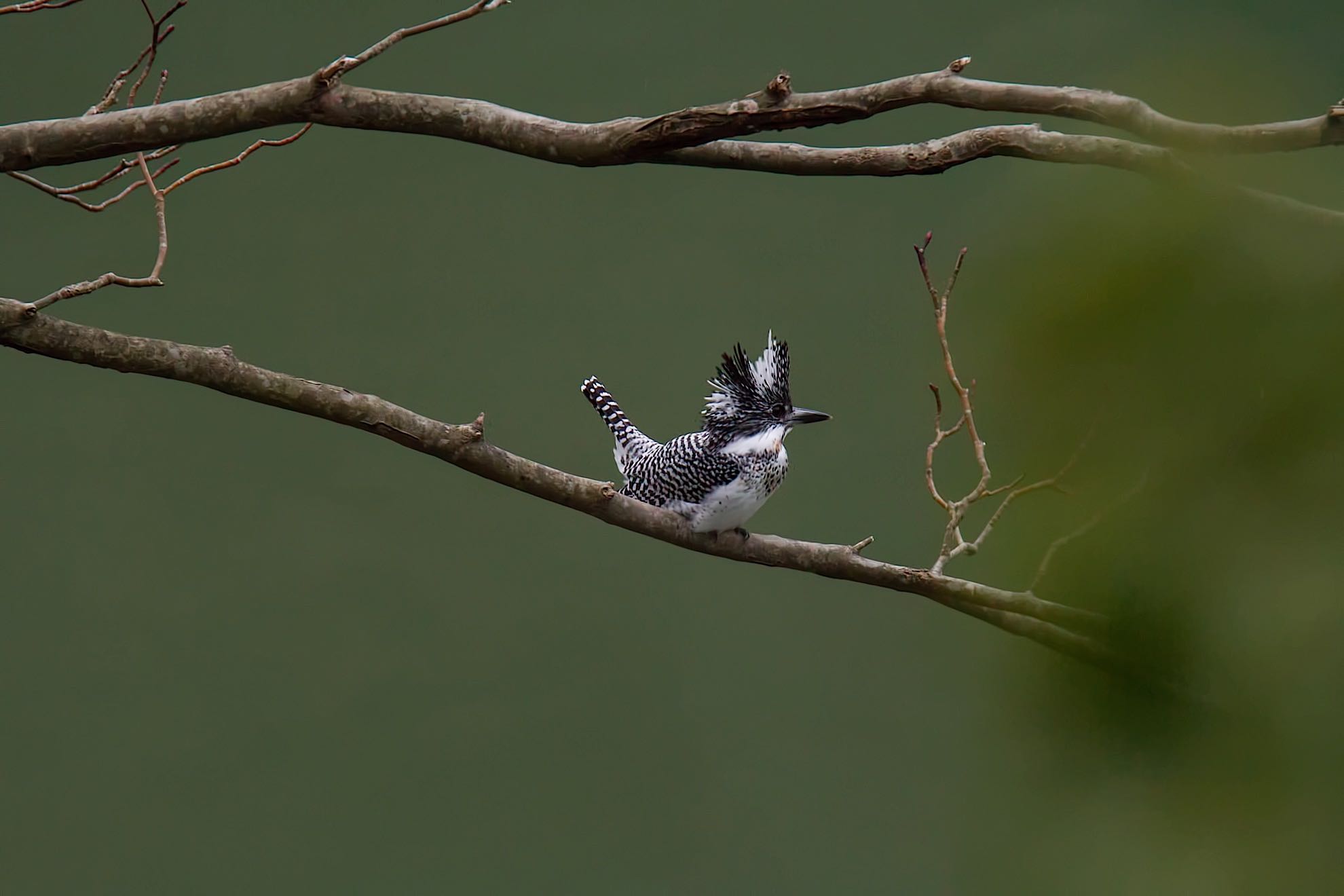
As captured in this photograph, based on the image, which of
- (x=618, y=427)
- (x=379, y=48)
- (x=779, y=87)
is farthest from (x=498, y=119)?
(x=618, y=427)

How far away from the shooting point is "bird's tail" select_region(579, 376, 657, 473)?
2074 mm

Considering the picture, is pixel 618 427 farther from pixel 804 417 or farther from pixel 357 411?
pixel 357 411

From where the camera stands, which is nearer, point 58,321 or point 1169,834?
point 1169,834

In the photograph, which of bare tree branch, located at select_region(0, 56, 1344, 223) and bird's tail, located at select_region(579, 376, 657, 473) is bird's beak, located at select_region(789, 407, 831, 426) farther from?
bare tree branch, located at select_region(0, 56, 1344, 223)

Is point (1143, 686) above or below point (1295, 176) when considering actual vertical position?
below

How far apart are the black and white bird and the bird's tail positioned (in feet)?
0.40

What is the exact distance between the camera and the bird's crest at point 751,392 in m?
1.82

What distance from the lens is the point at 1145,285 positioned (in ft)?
0.76

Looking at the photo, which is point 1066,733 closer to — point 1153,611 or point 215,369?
point 1153,611

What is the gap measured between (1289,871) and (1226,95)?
0.50ft

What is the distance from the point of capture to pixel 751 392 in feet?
6.08

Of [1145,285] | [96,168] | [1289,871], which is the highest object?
[96,168]

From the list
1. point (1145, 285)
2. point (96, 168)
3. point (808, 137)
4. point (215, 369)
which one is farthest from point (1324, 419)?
point (96, 168)

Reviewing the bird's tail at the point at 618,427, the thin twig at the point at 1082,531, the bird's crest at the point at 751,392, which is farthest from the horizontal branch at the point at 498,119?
the bird's tail at the point at 618,427
